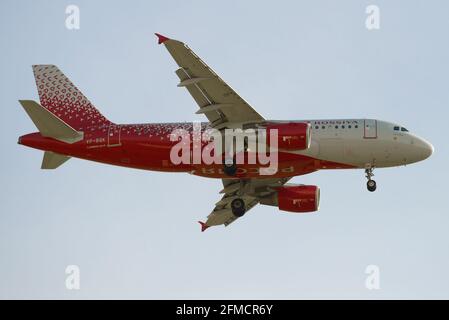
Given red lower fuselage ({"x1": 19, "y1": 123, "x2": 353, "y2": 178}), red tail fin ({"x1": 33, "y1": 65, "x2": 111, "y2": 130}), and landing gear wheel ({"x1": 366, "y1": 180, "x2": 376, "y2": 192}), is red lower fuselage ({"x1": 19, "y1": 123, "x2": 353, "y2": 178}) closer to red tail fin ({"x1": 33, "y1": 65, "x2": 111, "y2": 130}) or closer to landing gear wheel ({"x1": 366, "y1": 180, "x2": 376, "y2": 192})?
red tail fin ({"x1": 33, "y1": 65, "x2": 111, "y2": 130})

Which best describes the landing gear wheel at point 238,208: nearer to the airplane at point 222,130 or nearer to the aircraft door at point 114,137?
the airplane at point 222,130

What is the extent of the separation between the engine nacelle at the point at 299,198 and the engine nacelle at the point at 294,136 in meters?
6.72

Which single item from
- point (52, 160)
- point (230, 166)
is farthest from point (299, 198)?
point (52, 160)

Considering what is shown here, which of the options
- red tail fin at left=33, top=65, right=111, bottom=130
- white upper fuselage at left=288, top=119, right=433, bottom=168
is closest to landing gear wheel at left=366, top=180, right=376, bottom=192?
white upper fuselage at left=288, top=119, right=433, bottom=168

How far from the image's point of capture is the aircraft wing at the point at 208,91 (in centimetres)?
5094

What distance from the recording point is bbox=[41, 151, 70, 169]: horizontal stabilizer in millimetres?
56156

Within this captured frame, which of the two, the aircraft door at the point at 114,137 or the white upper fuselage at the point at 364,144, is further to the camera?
the aircraft door at the point at 114,137

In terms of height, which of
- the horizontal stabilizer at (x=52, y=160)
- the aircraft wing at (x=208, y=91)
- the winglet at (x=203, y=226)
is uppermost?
the aircraft wing at (x=208, y=91)

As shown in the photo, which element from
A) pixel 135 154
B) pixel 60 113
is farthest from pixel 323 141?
pixel 60 113

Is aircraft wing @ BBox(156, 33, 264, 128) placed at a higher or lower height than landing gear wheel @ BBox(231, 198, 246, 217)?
higher

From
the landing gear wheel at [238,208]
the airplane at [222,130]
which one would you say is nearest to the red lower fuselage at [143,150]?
the airplane at [222,130]

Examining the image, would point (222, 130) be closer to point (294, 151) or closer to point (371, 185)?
point (294, 151)

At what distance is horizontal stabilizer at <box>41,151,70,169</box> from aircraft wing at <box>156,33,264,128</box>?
31.4 ft

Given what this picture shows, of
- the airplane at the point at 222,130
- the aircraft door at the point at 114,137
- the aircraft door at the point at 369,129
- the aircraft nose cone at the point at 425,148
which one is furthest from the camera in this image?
the aircraft door at the point at 114,137
